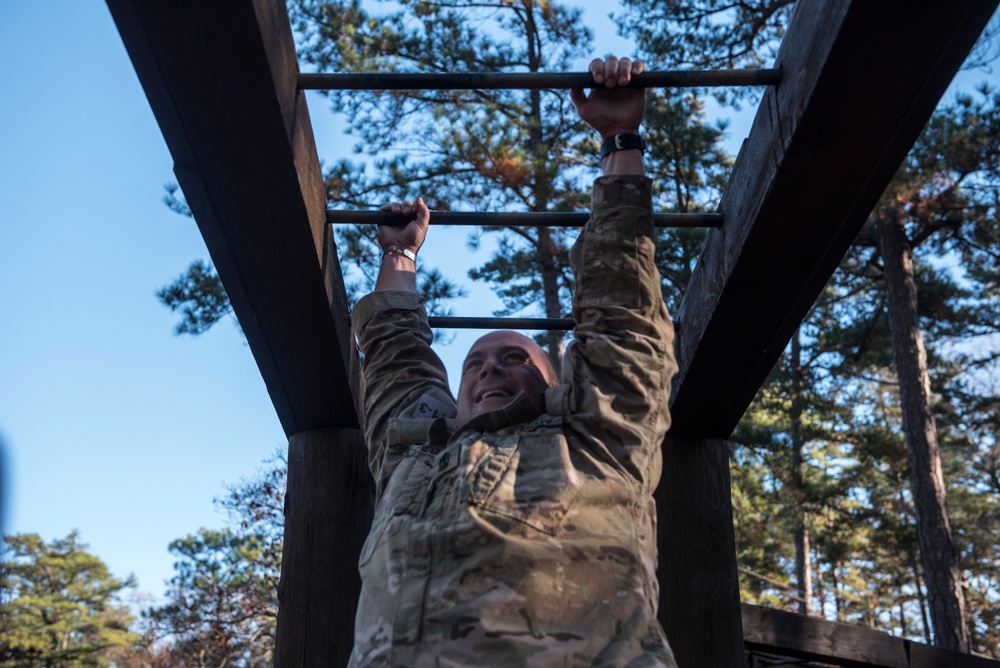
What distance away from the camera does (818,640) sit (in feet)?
15.2

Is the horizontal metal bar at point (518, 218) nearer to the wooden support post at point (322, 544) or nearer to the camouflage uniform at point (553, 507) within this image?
the camouflage uniform at point (553, 507)

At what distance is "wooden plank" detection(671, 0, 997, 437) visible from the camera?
1.61 m

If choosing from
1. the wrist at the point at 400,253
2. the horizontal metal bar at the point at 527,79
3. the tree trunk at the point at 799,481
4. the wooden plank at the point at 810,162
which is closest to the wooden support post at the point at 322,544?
the wrist at the point at 400,253

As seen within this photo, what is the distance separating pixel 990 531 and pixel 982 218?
27.5 ft

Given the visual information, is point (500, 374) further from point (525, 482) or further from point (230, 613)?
point (230, 613)

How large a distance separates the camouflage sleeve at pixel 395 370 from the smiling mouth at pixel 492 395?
0.15 metres

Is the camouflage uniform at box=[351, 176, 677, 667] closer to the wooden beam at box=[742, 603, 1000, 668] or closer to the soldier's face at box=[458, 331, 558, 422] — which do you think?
the soldier's face at box=[458, 331, 558, 422]

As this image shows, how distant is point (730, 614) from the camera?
277 centimetres

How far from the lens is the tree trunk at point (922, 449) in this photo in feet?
32.8

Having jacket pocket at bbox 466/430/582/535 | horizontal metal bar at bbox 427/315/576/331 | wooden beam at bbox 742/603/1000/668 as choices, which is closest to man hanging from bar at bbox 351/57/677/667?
jacket pocket at bbox 466/430/582/535

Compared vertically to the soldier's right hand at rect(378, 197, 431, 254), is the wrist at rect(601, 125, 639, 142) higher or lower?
lower

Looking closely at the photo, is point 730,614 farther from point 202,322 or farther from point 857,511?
point 857,511

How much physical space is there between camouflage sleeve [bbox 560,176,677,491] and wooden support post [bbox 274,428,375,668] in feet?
3.43

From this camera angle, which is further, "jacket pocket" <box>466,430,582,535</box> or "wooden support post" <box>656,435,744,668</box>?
"wooden support post" <box>656,435,744,668</box>
